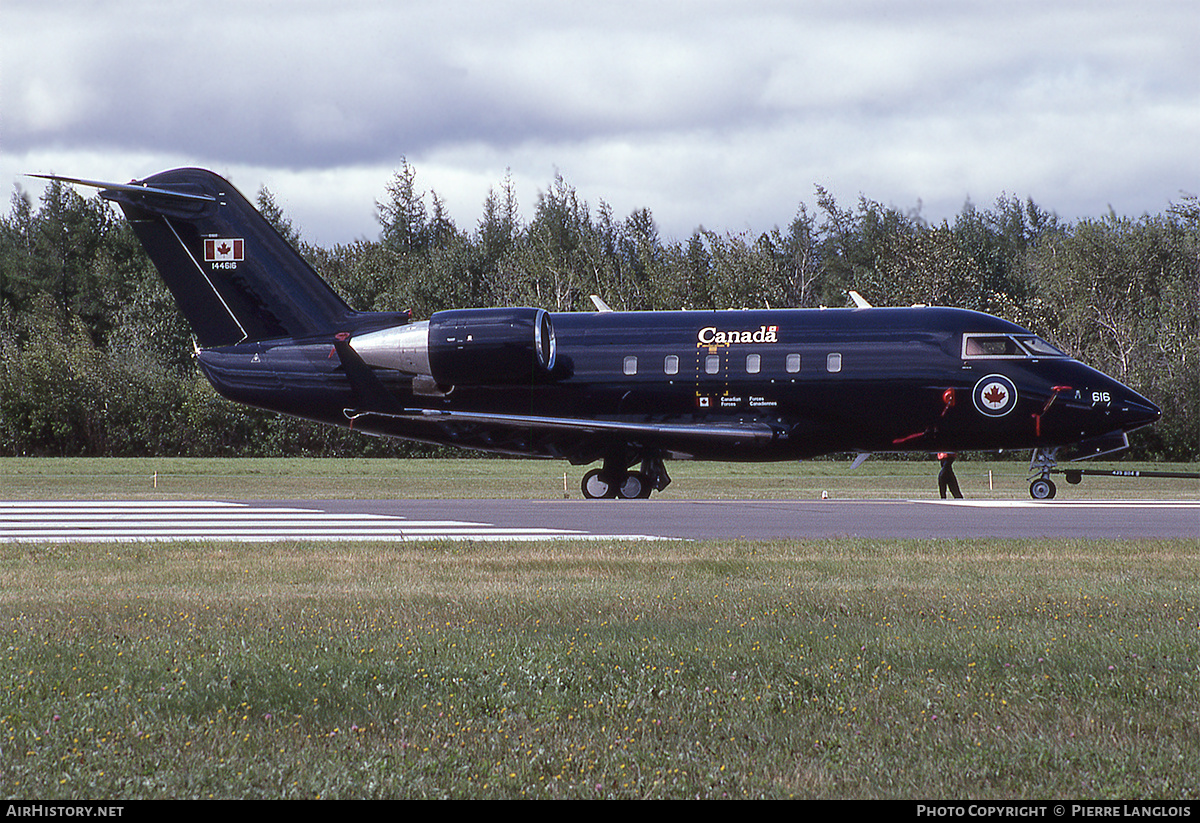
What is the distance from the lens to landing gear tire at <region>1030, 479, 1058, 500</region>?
1000 inches

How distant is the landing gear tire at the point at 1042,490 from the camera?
25391 millimetres

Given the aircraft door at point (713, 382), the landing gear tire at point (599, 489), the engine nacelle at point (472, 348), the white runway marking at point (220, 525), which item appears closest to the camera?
the white runway marking at point (220, 525)

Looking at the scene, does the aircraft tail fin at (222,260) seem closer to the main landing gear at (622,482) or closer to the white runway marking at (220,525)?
the white runway marking at (220,525)

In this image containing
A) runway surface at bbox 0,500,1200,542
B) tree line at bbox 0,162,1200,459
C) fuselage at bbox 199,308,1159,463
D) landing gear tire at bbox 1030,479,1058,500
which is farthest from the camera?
tree line at bbox 0,162,1200,459

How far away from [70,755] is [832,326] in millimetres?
19160

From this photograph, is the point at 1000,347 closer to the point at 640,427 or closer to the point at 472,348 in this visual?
the point at 640,427

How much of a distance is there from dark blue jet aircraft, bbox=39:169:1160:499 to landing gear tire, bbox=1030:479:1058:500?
3.57 feet

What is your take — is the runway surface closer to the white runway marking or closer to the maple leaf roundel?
the white runway marking

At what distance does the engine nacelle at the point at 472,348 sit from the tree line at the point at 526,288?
25064mm

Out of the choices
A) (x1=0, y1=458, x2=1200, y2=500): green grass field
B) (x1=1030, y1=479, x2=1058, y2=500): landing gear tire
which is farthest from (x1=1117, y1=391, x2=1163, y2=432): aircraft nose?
(x1=0, y1=458, x2=1200, y2=500): green grass field

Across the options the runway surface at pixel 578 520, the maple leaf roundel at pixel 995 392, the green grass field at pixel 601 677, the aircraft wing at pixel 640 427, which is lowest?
the runway surface at pixel 578 520

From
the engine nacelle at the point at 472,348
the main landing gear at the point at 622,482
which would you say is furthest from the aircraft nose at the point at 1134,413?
the engine nacelle at the point at 472,348
